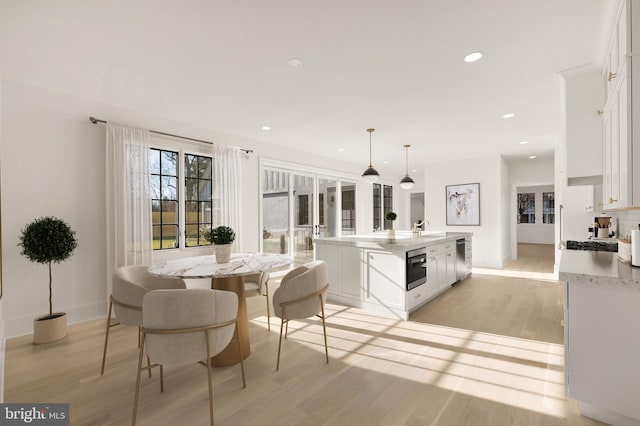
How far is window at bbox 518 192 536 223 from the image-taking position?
10688 millimetres

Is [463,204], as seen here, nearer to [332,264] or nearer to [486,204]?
[486,204]

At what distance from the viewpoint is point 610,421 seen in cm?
173

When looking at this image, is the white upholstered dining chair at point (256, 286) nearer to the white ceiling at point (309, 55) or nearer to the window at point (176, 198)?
the window at point (176, 198)

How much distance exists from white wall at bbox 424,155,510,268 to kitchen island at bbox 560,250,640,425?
213 inches

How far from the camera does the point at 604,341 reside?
168 cm

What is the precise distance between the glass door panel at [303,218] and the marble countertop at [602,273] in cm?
474

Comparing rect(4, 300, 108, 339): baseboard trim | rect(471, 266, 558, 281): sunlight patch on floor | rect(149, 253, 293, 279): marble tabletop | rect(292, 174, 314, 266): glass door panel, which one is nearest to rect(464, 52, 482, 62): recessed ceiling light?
rect(149, 253, 293, 279): marble tabletop

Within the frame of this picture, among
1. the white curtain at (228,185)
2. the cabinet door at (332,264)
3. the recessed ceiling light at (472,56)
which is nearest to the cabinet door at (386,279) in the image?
the cabinet door at (332,264)

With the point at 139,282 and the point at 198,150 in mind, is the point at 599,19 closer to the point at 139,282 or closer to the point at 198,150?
the point at 139,282

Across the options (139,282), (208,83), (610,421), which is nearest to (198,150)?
(208,83)

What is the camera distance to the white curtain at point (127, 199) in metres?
3.60

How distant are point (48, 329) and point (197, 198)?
87.4 inches

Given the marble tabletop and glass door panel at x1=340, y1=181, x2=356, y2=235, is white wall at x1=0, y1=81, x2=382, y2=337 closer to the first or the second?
Answer: the marble tabletop

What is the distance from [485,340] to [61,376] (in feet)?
12.0
